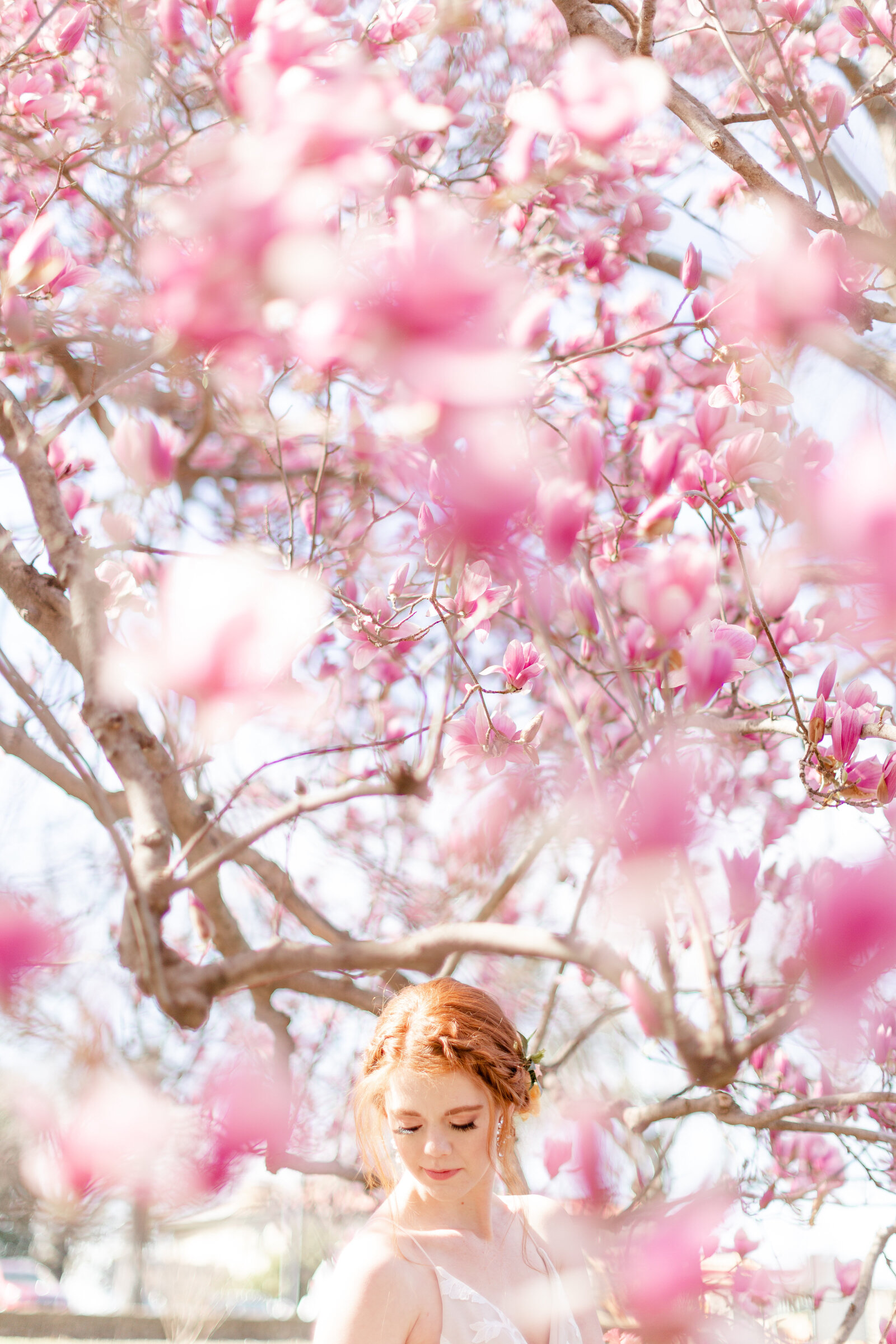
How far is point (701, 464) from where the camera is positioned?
1367mm

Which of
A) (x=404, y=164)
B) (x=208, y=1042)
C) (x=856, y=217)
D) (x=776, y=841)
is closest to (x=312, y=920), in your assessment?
(x=208, y=1042)

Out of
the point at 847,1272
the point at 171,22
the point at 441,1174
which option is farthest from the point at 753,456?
the point at 847,1272

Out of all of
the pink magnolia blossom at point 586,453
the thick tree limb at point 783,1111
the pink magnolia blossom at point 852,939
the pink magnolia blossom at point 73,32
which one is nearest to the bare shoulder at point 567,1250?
the thick tree limb at point 783,1111

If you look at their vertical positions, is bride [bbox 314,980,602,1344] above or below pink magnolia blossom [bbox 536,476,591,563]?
below

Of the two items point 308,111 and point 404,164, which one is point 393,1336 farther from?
point 404,164

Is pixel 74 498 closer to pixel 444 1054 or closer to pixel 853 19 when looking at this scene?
pixel 444 1054

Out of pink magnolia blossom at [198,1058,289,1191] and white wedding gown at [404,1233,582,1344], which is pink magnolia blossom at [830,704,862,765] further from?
pink magnolia blossom at [198,1058,289,1191]

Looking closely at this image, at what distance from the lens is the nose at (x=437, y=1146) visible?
3.87ft

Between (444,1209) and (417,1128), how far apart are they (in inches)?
4.3

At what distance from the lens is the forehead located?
119cm

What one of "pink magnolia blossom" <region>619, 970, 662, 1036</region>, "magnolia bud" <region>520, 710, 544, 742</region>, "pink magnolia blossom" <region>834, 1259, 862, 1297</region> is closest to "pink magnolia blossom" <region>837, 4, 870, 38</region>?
"magnolia bud" <region>520, 710, 544, 742</region>

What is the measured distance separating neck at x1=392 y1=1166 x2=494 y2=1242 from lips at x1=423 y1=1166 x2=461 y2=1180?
0.03 meters

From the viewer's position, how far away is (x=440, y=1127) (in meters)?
1.19

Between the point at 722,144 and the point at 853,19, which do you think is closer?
the point at 722,144
